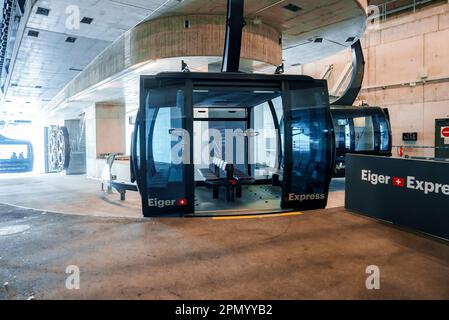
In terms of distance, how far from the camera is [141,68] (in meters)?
8.12

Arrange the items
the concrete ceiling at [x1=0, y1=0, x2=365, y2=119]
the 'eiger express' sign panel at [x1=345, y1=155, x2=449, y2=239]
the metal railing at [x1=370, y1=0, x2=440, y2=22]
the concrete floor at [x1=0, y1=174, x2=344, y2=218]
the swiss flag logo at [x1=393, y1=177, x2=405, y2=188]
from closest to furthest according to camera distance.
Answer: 1. the 'eiger express' sign panel at [x1=345, y1=155, x2=449, y2=239]
2. the swiss flag logo at [x1=393, y1=177, x2=405, y2=188]
3. the concrete ceiling at [x1=0, y1=0, x2=365, y2=119]
4. the concrete floor at [x1=0, y1=174, x2=344, y2=218]
5. the metal railing at [x1=370, y1=0, x2=440, y2=22]

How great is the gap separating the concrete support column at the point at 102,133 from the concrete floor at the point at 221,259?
8.95m

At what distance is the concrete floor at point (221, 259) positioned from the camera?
2627mm

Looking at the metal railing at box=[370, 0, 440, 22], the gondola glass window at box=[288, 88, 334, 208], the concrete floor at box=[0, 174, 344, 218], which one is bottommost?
the concrete floor at box=[0, 174, 344, 218]

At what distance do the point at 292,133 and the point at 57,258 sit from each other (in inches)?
152

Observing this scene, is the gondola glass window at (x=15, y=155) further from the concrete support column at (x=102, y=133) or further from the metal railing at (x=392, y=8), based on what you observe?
→ the metal railing at (x=392, y=8)

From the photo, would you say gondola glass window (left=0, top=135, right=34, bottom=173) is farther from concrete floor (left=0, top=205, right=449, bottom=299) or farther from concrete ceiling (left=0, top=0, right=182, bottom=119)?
concrete floor (left=0, top=205, right=449, bottom=299)

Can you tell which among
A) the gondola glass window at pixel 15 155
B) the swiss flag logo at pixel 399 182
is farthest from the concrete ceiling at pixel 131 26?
the gondola glass window at pixel 15 155

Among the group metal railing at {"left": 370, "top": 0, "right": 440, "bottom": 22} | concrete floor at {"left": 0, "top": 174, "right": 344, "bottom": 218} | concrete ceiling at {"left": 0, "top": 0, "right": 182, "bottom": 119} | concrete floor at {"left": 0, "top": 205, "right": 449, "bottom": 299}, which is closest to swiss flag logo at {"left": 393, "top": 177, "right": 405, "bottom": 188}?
concrete floor at {"left": 0, "top": 205, "right": 449, "bottom": 299}

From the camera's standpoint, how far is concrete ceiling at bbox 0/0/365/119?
558cm

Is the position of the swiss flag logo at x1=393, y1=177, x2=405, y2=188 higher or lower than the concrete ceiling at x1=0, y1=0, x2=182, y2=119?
lower

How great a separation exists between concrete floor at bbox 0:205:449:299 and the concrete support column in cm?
895

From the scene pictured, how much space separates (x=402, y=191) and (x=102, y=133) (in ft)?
40.8

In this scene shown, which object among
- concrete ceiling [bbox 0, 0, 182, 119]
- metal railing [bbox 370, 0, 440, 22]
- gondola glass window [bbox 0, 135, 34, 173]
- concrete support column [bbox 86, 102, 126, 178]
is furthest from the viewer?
gondola glass window [bbox 0, 135, 34, 173]
